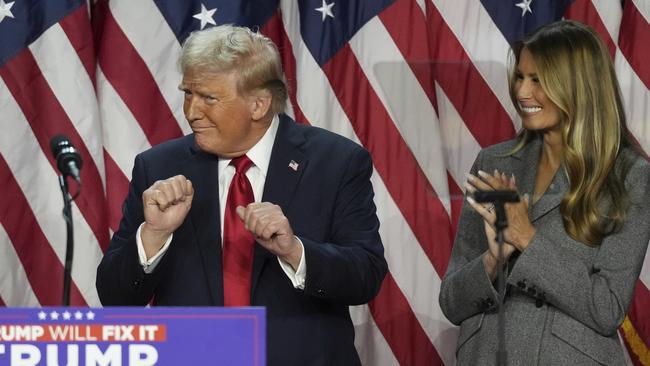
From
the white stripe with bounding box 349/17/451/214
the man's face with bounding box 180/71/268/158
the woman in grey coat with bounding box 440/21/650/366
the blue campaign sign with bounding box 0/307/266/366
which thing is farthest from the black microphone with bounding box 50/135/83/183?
the white stripe with bounding box 349/17/451/214

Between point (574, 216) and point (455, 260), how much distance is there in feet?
1.25

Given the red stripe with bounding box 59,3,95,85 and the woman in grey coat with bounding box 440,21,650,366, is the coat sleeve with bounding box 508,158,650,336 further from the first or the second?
the red stripe with bounding box 59,3,95,85

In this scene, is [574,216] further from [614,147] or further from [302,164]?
[302,164]

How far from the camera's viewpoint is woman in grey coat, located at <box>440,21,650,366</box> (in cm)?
259

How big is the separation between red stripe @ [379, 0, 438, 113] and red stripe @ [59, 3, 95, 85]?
1029mm

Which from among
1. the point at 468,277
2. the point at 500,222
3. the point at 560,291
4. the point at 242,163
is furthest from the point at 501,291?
the point at 242,163

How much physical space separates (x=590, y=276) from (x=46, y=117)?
1.95m

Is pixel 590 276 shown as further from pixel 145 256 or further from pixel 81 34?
pixel 81 34

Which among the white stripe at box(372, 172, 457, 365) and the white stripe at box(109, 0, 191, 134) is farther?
the white stripe at box(372, 172, 457, 365)

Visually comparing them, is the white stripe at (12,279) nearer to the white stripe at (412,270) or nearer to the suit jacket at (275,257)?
the suit jacket at (275,257)

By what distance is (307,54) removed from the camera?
12.6 feet

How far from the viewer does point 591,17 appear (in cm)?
392

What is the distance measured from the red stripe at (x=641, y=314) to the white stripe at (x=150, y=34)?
180 centimetres

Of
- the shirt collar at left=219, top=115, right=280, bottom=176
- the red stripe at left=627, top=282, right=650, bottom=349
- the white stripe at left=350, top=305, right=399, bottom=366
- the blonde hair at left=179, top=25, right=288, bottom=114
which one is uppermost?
the blonde hair at left=179, top=25, right=288, bottom=114
